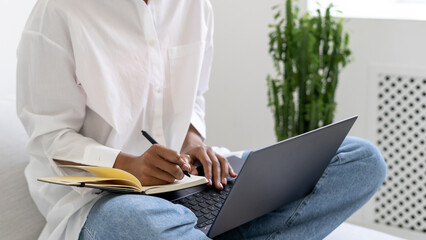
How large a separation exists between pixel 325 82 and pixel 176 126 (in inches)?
31.8

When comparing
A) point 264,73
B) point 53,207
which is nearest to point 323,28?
point 264,73

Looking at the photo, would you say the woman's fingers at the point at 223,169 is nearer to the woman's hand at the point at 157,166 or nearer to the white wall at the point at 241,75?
the woman's hand at the point at 157,166

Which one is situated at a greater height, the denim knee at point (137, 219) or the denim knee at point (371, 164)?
the denim knee at point (137, 219)

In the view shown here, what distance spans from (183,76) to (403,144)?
40.9 inches

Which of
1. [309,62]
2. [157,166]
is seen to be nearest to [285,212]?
[157,166]

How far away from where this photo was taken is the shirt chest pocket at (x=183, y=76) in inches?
59.0

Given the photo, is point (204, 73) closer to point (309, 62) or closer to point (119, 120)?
point (119, 120)

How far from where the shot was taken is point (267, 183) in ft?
3.69

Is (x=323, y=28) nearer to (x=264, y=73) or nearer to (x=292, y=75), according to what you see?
(x=292, y=75)

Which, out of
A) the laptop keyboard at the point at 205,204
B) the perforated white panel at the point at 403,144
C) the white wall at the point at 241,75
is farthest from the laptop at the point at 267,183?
the white wall at the point at 241,75

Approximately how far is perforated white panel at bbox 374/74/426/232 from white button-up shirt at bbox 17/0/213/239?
3.03 feet

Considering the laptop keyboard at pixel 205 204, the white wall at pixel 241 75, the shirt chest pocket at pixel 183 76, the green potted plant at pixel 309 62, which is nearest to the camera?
the laptop keyboard at pixel 205 204

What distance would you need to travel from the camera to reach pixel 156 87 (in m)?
1.44

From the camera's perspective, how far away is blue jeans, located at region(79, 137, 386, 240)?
1074 mm
